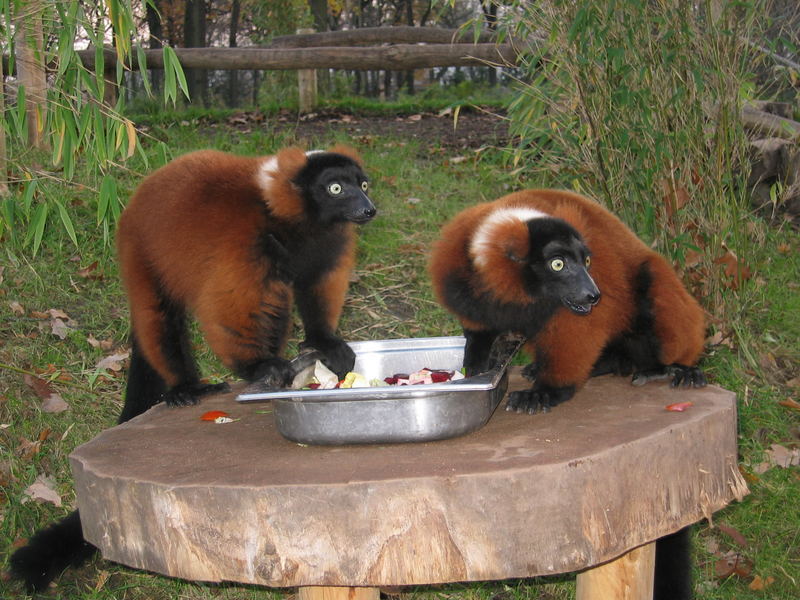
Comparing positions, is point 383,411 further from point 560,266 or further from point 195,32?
point 195,32

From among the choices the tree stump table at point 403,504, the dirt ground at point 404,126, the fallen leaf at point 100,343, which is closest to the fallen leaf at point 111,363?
the fallen leaf at point 100,343

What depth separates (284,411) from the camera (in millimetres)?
2418

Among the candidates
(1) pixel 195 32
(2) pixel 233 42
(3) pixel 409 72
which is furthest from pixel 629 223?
(2) pixel 233 42

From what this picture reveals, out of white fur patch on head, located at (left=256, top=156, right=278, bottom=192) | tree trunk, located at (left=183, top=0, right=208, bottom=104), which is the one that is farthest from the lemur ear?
tree trunk, located at (left=183, top=0, right=208, bottom=104)

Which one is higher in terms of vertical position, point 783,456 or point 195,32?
point 195,32

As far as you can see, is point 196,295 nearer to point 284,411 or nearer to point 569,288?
point 284,411

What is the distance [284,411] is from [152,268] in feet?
3.75

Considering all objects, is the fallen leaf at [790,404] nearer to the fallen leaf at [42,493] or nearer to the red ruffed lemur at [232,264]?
the red ruffed lemur at [232,264]

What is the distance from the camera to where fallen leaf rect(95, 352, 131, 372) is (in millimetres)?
4570

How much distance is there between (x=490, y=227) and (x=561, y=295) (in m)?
0.36

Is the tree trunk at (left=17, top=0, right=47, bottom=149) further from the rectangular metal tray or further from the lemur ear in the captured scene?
the rectangular metal tray

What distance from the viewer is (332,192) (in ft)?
10.7

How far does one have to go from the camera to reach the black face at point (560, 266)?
2.80 m

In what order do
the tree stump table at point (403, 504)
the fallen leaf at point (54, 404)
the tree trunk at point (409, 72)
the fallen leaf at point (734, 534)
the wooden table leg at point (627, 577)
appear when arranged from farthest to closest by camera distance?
the tree trunk at point (409, 72), the fallen leaf at point (54, 404), the fallen leaf at point (734, 534), the wooden table leg at point (627, 577), the tree stump table at point (403, 504)
